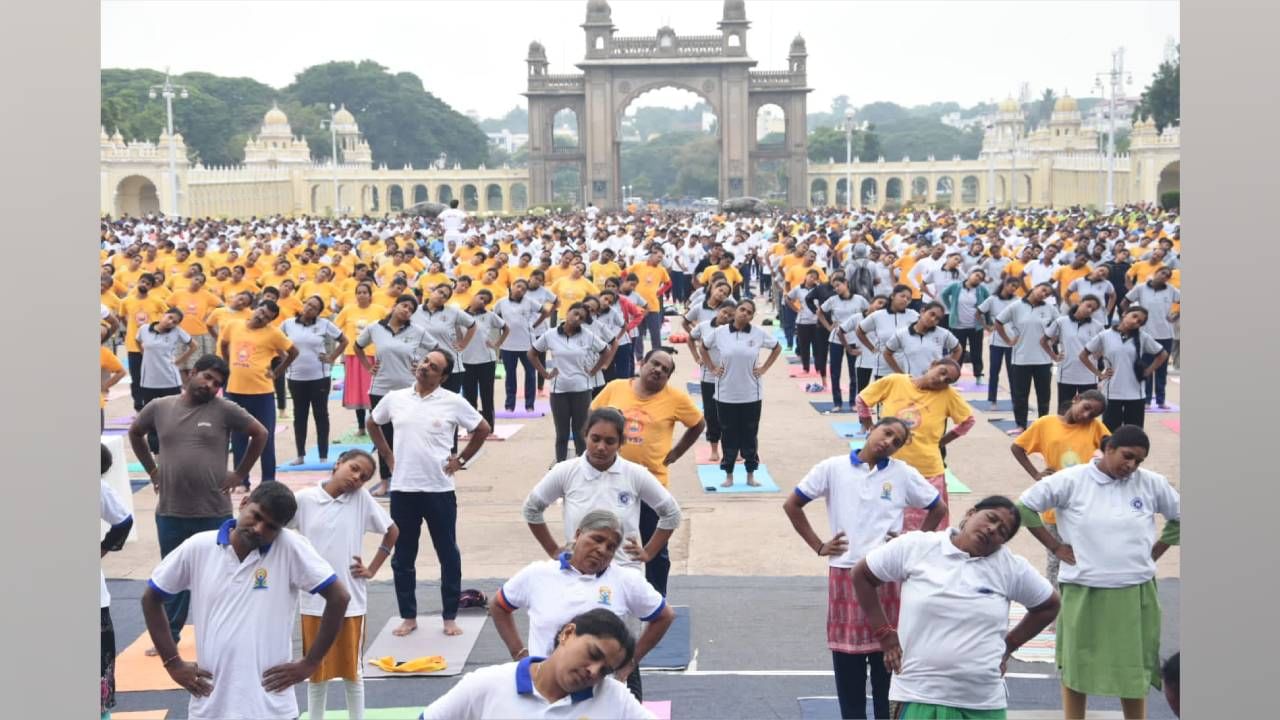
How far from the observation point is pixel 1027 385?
13.4 m

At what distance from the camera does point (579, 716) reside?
13.2ft

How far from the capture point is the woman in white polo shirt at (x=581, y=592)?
515 centimetres

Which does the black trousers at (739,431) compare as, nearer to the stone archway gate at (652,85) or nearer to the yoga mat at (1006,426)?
the yoga mat at (1006,426)

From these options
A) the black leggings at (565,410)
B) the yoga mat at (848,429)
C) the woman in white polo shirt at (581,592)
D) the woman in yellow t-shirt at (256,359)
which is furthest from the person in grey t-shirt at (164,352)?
the woman in white polo shirt at (581,592)

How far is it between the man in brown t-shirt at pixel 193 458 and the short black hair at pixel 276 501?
216cm

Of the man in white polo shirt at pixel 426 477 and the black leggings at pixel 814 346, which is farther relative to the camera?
the black leggings at pixel 814 346

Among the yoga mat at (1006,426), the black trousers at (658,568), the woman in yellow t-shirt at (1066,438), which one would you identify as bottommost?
the yoga mat at (1006,426)

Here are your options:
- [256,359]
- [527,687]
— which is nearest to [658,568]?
[527,687]

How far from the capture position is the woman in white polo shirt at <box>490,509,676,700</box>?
16.9ft

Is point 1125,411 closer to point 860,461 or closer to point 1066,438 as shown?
point 1066,438

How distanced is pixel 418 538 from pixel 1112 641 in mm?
3414
